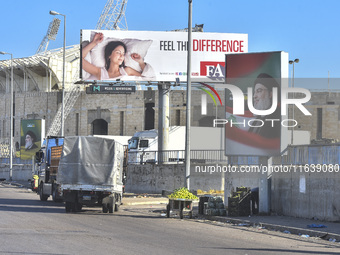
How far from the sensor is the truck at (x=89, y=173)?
23859 mm

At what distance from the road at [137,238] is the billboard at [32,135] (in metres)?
40.0

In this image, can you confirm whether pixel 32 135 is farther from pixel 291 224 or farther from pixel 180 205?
pixel 291 224

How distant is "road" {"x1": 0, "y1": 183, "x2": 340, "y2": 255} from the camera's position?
41.9ft

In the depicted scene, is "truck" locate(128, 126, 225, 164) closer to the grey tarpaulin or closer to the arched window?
the grey tarpaulin

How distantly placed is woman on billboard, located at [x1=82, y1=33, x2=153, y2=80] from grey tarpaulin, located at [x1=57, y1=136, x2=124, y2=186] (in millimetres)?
21416

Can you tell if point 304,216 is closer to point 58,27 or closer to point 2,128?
point 2,128

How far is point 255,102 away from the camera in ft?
75.6

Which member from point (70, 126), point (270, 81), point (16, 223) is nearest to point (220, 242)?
point (16, 223)

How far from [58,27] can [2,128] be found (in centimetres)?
3510

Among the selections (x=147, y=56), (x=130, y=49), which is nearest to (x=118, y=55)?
(x=130, y=49)

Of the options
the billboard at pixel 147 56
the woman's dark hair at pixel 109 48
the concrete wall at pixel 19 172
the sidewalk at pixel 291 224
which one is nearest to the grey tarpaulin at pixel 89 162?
the sidewalk at pixel 291 224

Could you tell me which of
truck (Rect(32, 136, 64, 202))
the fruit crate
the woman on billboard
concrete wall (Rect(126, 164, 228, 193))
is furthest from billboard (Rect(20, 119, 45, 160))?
the fruit crate

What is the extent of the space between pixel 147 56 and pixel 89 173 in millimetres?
22556

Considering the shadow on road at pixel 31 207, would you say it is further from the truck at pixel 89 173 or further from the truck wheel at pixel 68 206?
the truck at pixel 89 173
